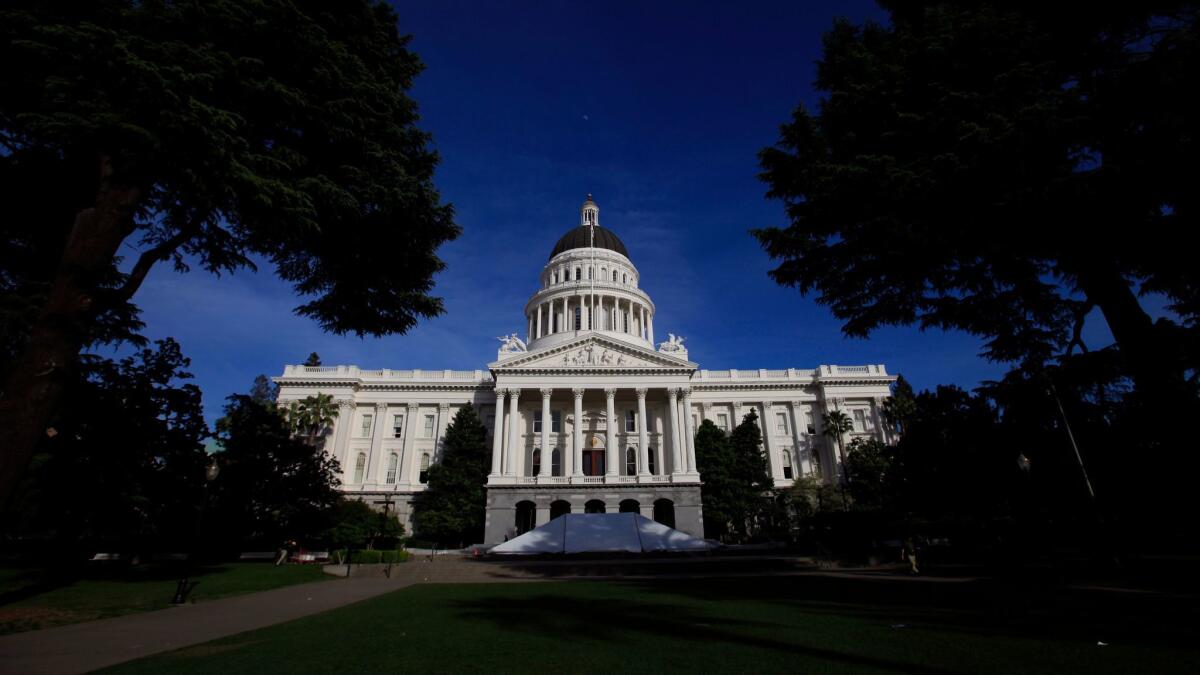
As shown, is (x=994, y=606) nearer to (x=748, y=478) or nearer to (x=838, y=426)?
(x=748, y=478)

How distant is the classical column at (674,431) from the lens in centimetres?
4422

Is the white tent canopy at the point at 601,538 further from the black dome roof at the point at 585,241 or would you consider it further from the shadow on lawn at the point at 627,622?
the black dome roof at the point at 585,241

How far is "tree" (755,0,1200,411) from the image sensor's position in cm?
935

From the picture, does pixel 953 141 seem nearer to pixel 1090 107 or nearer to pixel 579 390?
pixel 1090 107

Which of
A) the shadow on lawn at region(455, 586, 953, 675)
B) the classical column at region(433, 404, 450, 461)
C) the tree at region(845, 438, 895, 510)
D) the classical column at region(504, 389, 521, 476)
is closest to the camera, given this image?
the shadow on lawn at region(455, 586, 953, 675)

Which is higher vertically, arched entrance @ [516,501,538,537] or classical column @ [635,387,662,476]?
classical column @ [635,387,662,476]

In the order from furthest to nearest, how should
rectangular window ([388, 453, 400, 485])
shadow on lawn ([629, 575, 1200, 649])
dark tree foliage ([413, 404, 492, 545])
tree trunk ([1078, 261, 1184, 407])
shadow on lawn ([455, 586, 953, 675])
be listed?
rectangular window ([388, 453, 400, 485]) → dark tree foliage ([413, 404, 492, 545]) → tree trunk ([1078, 261, 1184, 407]) → shadow on lawn ([629, 575, 1200, 649]) → shadow on lawn ([455, 586, 953, 675])

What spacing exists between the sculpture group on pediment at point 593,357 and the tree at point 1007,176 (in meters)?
33.9

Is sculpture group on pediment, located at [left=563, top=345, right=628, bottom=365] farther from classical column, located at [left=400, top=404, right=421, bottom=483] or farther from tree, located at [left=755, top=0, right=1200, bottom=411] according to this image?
tree, located at [left=755, top=0, right=1200, bottom=411]

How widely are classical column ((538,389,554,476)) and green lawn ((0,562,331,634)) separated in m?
22.3

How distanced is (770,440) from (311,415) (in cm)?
4159

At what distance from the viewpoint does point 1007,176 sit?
33.2 feet

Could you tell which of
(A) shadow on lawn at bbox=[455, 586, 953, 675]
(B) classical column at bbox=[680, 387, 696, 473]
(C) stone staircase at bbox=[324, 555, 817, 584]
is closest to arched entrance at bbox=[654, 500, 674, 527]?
(B) classical column at bbox=[680, 387, 696, 473]

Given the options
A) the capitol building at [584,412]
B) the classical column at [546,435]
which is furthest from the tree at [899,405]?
the classical column at [546,435]
